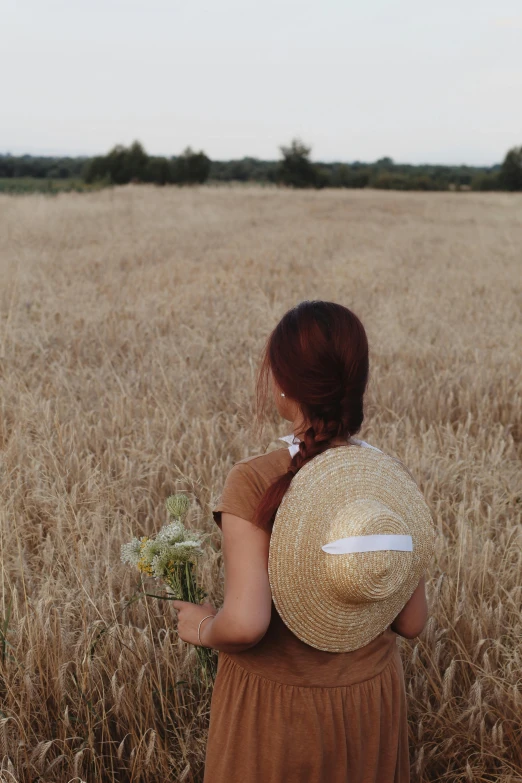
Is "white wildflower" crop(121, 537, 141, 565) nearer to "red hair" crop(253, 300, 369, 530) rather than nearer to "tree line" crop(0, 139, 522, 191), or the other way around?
"red hair" crop(253, 300, 369, 530)

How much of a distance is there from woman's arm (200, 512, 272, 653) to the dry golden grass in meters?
0.68

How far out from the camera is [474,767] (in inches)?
69.3

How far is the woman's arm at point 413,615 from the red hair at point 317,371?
39cm

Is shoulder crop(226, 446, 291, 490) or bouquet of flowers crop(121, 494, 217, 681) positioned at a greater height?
shoulder crop(226, 446, 291, 490)

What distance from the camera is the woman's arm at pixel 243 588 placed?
3.97ft

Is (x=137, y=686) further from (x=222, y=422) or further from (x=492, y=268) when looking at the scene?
(x=492, y=268)

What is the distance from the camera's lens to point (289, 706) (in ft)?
4.25

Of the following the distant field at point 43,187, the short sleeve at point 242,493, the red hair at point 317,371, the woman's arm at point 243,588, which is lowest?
the woman's arm at point 243,588

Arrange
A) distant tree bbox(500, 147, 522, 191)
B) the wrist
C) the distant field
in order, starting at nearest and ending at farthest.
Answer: the wrist, the distant field, distant tree bbox(500, 147, 522, 191)

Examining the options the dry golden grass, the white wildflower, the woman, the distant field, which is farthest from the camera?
the distant field

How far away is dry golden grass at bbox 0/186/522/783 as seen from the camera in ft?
6.06

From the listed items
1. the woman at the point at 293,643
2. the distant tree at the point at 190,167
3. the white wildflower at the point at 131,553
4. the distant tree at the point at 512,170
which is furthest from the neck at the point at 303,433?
the distant tree at the point at 512,170

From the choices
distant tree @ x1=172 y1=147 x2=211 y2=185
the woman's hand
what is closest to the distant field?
distant tree @ x1=172 y1=147 x2=211 y2=185

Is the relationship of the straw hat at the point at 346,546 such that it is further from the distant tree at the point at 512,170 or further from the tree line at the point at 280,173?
the distant tree at the point at 512,170
